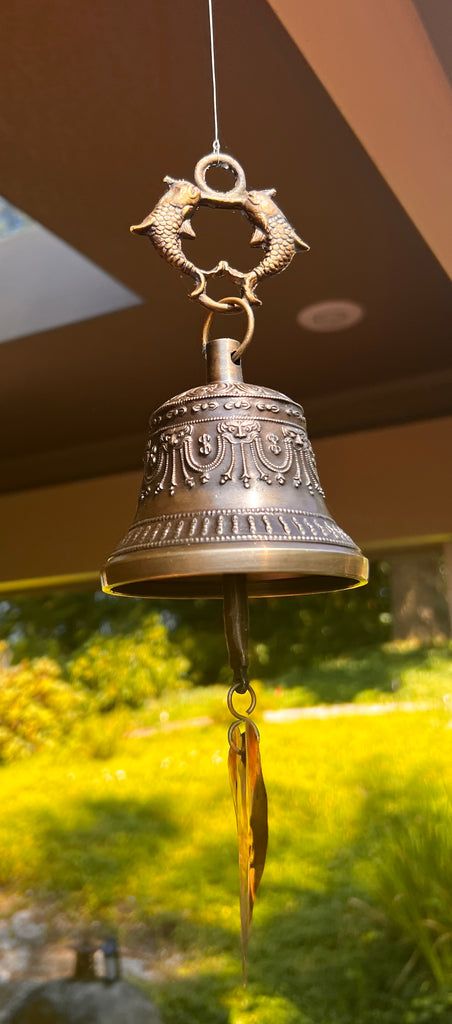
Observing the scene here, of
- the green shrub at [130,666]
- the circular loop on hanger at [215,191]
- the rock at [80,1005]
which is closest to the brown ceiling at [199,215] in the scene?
the circular loop on hanger at [215,191]

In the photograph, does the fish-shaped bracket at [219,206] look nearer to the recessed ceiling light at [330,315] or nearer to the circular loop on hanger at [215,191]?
the circular loop on hanger at [215,191]

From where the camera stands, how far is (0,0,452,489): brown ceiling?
1.30 metres

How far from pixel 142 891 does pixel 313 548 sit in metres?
2.47

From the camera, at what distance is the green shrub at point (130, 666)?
318 cm

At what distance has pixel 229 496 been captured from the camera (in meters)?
0.93

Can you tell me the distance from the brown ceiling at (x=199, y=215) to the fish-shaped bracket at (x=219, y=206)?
1.61ft

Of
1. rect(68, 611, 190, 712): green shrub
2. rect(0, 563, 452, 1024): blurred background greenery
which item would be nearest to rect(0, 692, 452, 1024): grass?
rect(0, 563, 452, 1024): blurred background greenery

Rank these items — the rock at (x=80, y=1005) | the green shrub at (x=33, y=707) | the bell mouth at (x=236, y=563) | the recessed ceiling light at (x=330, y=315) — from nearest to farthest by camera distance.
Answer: the bell mouth at (x=236, y=563)
the recessed ceiling light at (x=330, y=315)
the rock at (x=80, y=1005)
the green shrub at (x=33, y=707)

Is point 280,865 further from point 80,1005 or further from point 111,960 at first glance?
point 80,1005

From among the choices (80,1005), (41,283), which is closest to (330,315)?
(41,283)

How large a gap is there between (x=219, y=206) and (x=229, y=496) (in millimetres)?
338

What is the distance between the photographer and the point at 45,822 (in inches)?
124

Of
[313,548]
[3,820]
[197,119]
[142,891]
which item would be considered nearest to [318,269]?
[197,119]

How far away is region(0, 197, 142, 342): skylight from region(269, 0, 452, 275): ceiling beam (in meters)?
1.00
